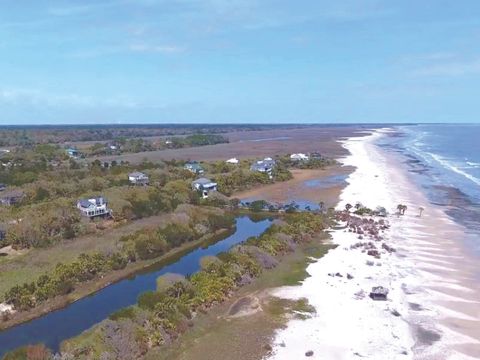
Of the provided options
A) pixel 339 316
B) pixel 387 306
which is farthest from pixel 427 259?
pixel 339 316

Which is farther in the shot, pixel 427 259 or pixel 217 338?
pixel 427 259

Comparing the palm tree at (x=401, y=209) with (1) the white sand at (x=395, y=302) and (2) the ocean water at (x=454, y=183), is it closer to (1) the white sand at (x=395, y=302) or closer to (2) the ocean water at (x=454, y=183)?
(1) the white sand at (x=395, y=302)

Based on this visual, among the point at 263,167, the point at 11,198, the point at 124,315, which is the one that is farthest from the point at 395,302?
the point at 263,167

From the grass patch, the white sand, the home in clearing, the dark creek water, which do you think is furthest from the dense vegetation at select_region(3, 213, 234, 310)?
the home in clearing

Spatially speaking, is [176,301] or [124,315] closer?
[124,315]

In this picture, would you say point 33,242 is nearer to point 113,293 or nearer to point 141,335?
point 113,293

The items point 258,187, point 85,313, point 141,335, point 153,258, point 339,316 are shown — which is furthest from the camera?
point 258,187

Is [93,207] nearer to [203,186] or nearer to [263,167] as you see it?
[203,186]
